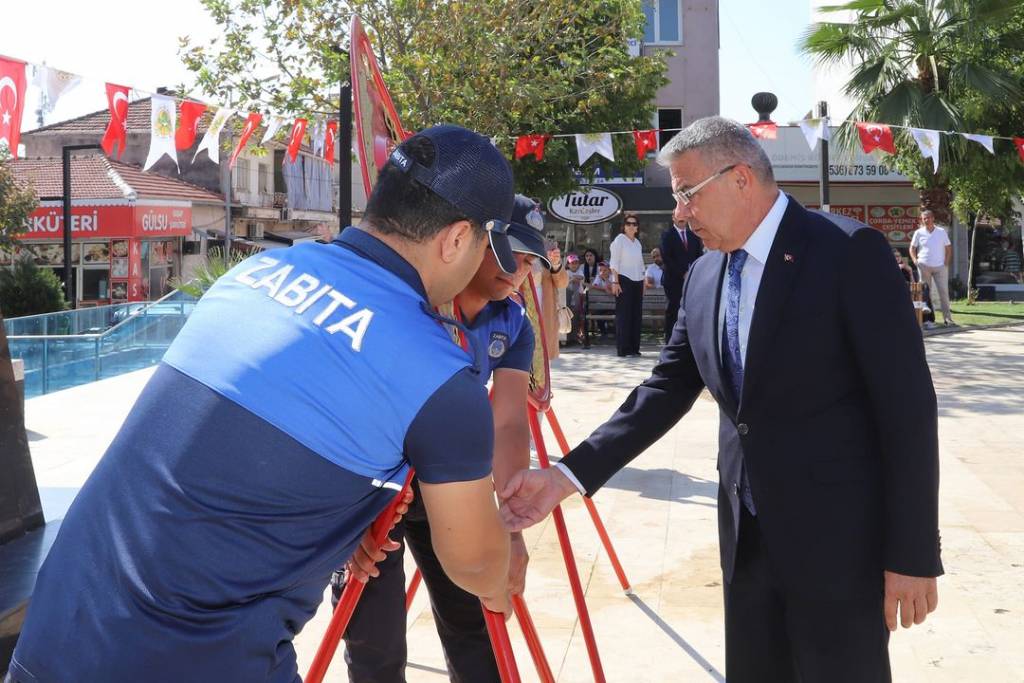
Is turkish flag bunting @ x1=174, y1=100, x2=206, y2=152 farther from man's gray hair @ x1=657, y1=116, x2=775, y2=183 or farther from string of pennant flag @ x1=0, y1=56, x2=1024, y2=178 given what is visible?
man's gray hair @ x1=657, y1=116, x2=775, y2=183

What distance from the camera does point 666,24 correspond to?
1179 inches

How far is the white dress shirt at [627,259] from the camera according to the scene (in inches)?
558

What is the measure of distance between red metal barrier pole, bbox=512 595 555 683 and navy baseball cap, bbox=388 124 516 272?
1.38 metres

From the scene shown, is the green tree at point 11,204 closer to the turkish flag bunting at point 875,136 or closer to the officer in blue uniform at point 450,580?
the turkish flag bunting at point 875,136

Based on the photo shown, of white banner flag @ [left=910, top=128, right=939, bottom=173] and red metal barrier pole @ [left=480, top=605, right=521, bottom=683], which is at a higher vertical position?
white banner flag @ [left=910, top=128, right=939, bottom=173]

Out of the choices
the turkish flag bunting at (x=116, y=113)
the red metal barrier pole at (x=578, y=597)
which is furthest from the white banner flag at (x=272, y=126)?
the red metal barrier pole at (x=578, y=597)

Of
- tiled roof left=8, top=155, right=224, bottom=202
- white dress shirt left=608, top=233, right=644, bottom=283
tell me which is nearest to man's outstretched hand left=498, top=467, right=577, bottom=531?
white dress shirt left=608, top=233, right=644, bottom=283

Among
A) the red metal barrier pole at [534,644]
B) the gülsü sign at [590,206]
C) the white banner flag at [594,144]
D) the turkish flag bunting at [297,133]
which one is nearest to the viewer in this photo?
the red metal barrier pole at [534,644]

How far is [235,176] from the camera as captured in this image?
45.9 meters

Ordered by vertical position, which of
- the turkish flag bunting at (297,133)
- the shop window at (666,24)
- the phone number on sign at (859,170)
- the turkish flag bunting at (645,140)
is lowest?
the turkish flag bunting at (297,133)

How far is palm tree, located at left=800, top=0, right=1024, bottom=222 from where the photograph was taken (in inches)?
741

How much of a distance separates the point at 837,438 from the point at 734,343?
35 cm

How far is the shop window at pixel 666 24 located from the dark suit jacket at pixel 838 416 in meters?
28.7

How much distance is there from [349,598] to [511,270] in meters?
0.99
